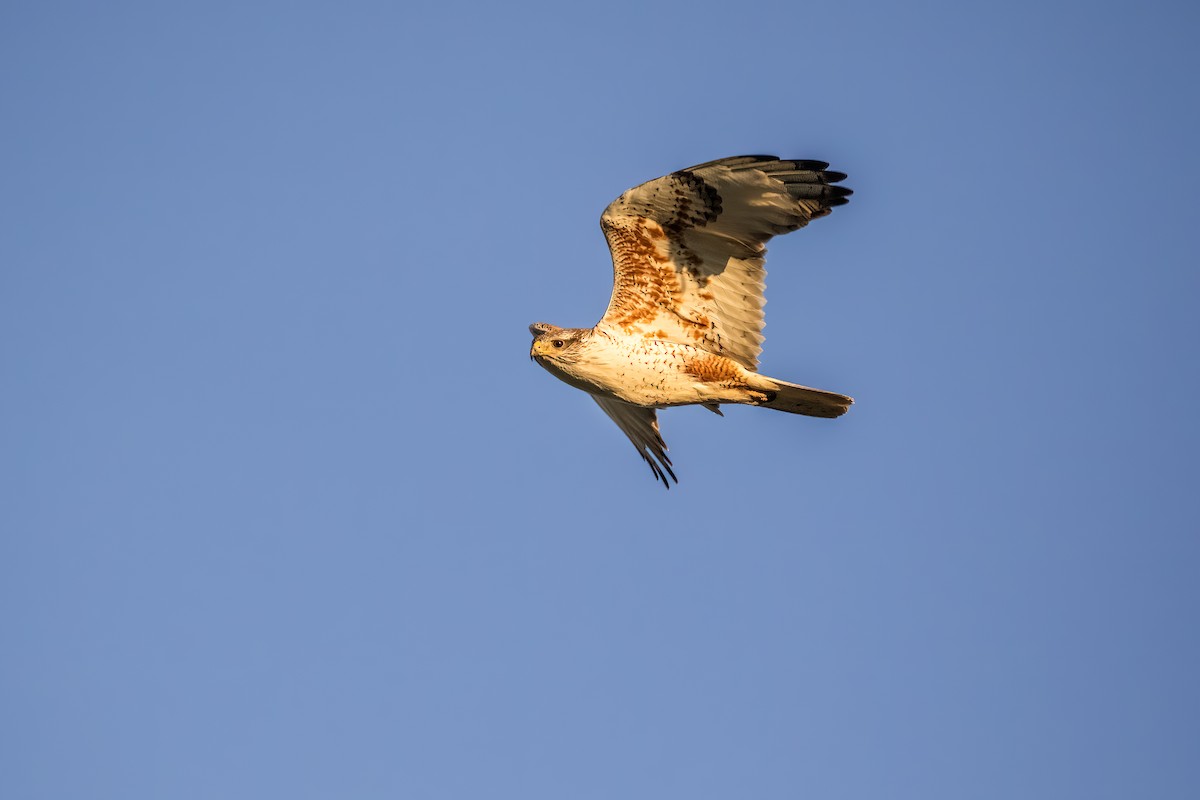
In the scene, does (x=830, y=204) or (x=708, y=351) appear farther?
(x=708, y=351)

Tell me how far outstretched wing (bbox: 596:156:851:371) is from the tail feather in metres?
0.46

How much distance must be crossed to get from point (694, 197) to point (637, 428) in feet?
13.1

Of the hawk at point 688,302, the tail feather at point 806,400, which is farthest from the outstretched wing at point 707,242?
the tail feather at point 806,400

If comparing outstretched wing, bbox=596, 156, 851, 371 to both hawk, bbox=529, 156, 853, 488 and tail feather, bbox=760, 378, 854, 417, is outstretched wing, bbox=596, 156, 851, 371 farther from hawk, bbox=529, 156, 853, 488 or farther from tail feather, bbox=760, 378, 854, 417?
tail feather, bbox=760, 378, 854, 417

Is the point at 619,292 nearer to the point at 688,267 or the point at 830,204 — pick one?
the point at 688,267

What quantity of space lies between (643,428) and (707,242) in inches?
135

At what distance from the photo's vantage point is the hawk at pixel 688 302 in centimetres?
1156

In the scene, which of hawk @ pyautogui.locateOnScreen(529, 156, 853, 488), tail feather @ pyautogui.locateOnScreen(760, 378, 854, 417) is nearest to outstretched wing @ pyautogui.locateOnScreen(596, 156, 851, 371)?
hawk @ pyautogui.locateOnScreen(529, 156, 853, 488)

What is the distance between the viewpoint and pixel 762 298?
12.3m

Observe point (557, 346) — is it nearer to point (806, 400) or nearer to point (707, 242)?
point (707, 242)

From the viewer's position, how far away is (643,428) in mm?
14828

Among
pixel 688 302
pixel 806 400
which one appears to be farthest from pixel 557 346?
pixel 806 400

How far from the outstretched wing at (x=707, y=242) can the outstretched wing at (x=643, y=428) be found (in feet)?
A: 7.71

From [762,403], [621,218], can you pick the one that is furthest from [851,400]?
[621,218]
